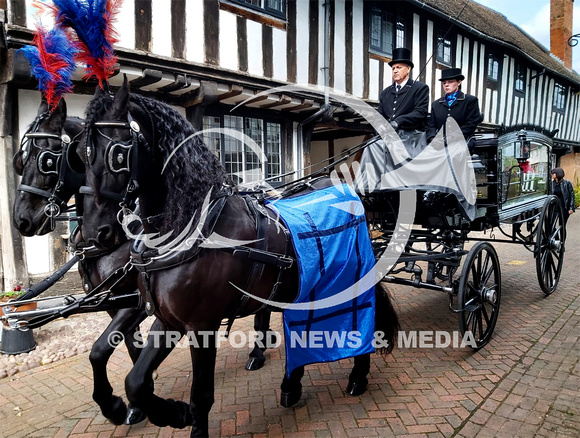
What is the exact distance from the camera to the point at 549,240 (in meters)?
5.66

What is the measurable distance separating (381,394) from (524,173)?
3.51 m

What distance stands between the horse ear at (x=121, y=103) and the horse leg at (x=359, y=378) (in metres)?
2.61

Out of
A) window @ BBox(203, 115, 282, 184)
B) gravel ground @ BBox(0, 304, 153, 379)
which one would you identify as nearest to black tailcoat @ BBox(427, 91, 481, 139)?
window @ BBox(203, 115, 282, 184)

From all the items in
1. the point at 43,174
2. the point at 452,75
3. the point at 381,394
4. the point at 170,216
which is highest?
the point at 452,75

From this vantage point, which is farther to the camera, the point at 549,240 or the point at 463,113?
the point at 549,240

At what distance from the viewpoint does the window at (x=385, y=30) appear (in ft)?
31.7

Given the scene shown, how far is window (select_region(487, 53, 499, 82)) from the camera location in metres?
13.8

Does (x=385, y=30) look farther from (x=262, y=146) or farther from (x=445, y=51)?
(x=262, y=146)

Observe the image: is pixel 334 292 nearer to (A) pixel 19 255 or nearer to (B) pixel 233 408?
(B) pixel 233 408

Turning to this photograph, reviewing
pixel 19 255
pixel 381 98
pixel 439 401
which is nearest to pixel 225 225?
pixel 439 401

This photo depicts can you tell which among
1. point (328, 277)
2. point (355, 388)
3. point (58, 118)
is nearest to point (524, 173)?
point (328, 277)

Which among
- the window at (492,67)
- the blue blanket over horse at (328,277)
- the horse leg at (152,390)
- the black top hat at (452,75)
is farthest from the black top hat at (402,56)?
the window at (492,67)

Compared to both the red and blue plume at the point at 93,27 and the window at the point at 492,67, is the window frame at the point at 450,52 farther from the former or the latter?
the red and blue plume at the point at 93,27

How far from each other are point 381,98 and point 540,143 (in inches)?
91.7
